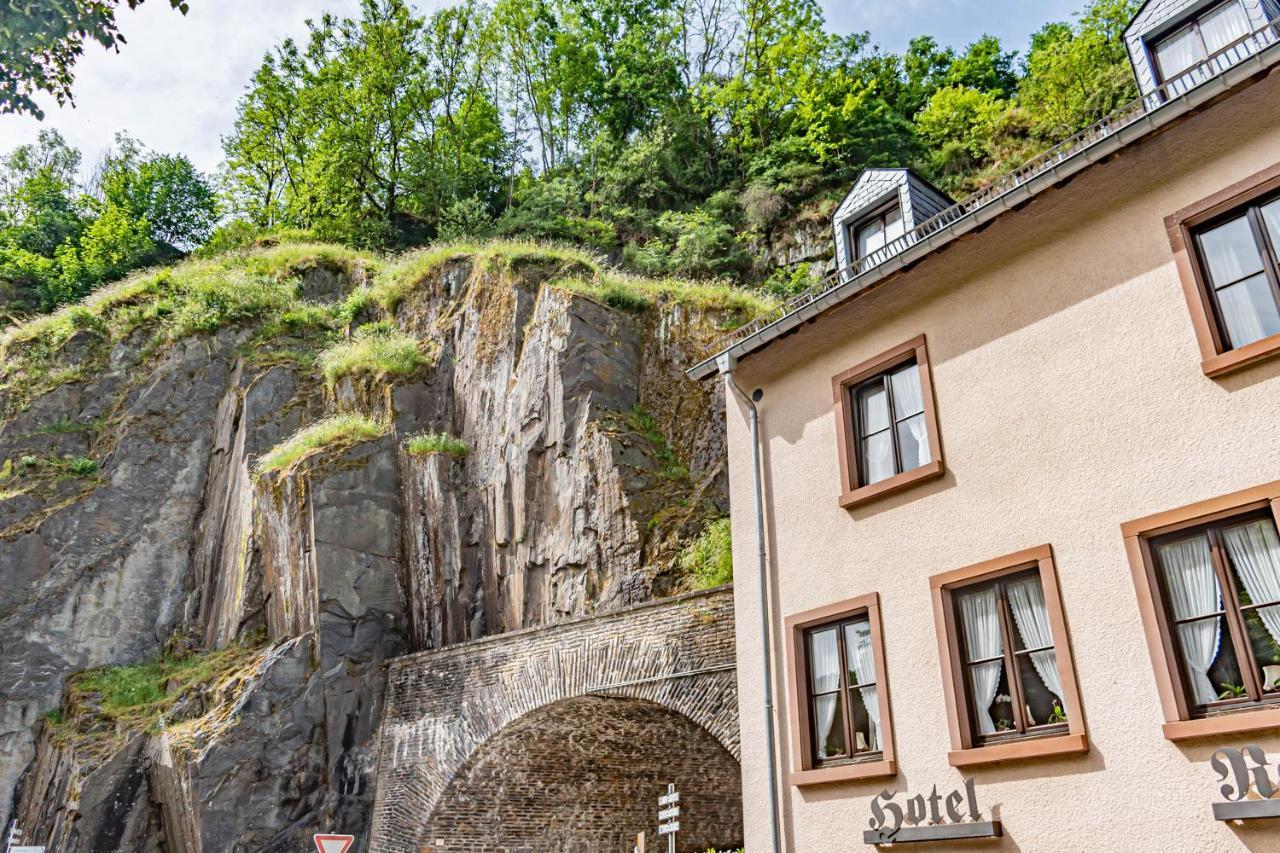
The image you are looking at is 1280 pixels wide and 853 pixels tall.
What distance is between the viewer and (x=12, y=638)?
73.5 feet

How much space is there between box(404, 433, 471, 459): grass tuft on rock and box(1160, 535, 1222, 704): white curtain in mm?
16647

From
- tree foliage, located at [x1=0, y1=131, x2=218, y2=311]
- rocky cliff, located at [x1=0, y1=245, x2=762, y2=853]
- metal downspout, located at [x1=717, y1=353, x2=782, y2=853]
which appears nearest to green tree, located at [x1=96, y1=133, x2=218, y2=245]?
tree foliage, located at [x1=0, y1=131, x2=218, y2=311]

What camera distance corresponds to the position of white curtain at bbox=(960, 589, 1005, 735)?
29.8 ft

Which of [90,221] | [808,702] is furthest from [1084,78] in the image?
[90,221]

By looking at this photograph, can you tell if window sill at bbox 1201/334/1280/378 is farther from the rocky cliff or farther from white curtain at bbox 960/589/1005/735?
the rocky cliff

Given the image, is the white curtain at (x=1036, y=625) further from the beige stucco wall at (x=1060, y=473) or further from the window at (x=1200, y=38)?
the window at (x=1200, y=38)

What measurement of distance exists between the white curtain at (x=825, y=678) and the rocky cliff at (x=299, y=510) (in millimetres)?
7178

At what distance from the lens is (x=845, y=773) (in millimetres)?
9789

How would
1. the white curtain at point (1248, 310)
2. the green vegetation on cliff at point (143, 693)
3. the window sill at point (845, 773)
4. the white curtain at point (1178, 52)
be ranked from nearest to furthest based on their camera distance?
1. the white curtain at point (1248, 310)
2. the window sill at point (845, 773)
3. the white curtain at point (1178, 52)
4. the green vegetation on cliff at point (143, 693)

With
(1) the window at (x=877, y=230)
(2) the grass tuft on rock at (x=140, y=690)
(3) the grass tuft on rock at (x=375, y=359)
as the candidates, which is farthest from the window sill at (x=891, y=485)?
(3) the grass tuft on rock at (x=375, y=359)

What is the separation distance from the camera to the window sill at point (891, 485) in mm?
10141

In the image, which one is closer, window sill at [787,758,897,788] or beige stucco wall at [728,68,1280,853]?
beige stucco wall at [728,68,1280,853]

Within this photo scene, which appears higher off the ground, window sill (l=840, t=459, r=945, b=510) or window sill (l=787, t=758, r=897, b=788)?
window sill (l=840, t=459, r=945, b=510)

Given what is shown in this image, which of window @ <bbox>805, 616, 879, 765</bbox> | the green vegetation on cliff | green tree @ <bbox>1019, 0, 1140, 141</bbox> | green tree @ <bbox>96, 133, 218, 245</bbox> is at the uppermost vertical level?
green tree @ <bbox>96, 133, 218, 245</bbox>
